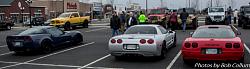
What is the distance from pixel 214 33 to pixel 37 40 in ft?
22.7

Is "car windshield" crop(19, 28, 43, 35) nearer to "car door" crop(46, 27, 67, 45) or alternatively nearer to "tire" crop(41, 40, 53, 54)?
"car door" crop(46, 27, 67, 45)

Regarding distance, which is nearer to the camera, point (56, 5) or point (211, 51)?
point (211, 51)

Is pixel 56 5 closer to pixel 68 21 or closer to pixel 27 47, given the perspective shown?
pixel 68 21

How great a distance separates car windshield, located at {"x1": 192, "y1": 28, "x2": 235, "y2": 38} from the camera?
11117 mm

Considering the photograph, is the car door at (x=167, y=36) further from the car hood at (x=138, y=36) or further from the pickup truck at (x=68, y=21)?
the pickup truck at (x=68, y=21)

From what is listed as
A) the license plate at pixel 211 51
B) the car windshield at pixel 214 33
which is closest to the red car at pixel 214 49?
the license plate at pixel 211 51

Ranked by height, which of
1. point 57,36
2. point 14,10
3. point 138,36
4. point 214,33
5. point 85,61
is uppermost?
point 14,10

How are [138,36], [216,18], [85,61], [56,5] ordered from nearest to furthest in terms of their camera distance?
[138,36] → [85,61] → [216,18] → [56,5]

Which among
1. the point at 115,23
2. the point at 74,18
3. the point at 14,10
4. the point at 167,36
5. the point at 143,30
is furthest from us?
the point at 14,10

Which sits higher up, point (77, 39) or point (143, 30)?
point (143, 30)

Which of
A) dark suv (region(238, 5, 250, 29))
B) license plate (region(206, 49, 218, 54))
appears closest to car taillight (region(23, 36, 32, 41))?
license plate (region(206, 49, 218, 54))

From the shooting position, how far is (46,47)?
50.6 ft

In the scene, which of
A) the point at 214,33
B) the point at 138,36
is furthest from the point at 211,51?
the point at 138,36

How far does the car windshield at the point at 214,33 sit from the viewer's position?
36.5ft
